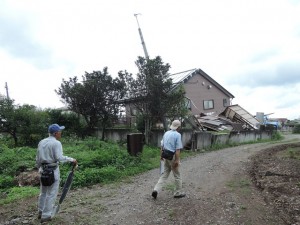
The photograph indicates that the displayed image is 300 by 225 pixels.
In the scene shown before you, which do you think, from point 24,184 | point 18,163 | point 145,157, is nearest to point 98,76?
point 145,157

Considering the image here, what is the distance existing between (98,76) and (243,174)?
12.4 meters

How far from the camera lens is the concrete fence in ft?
57.9

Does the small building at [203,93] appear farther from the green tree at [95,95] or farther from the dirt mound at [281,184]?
the dirt mound at [281,184]

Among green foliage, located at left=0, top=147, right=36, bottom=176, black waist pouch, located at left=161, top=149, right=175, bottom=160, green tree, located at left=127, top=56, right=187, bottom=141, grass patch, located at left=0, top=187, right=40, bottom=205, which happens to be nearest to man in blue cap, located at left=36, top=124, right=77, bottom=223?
black waist pouch, located at left=161, top=149, right=175, bottom=160

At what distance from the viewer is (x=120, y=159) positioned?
11.6 m

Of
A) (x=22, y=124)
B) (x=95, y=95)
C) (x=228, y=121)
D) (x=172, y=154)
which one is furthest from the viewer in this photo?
(x=228, y=121)

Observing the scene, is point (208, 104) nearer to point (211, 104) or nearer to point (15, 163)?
point (211, 104)

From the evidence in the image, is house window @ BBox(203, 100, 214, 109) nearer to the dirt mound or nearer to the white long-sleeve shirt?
the dirt mound

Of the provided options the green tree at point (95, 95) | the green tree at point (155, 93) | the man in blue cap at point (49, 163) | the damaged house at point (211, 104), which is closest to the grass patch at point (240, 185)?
the man in blue cap at point (49, 163)

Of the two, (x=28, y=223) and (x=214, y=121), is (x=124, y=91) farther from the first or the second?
(x=28, y=223)

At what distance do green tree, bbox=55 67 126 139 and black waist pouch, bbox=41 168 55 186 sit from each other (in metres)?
13.4

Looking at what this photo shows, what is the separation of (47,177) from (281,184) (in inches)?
238

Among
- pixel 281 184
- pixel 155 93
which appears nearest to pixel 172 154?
pixel 281 184

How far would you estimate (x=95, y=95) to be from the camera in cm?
1905
